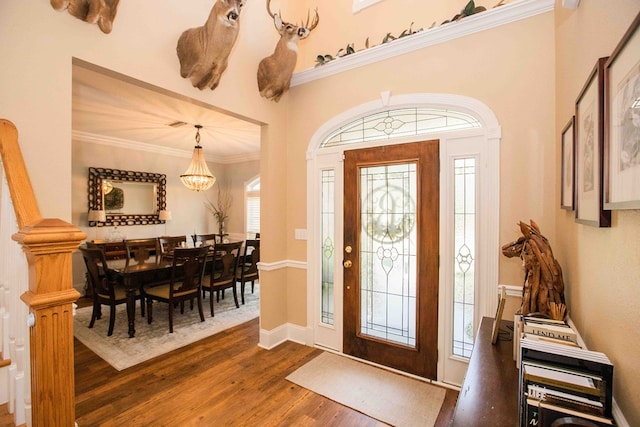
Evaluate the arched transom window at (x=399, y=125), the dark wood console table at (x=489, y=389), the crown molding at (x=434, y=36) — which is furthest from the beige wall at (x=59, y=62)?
the dark wood console table at (x=489, y=389)

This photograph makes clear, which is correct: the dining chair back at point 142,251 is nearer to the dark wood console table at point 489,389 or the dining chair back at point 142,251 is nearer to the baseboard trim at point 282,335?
the baseboard trim at point 282,335

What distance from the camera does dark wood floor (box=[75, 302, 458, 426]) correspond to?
213 cm

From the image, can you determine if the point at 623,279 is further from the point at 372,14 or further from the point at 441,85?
the point at 372,14

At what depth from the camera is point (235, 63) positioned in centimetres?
285

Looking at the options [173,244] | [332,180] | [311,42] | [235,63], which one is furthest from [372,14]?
[173,244]

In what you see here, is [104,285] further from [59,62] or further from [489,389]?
[489,389]

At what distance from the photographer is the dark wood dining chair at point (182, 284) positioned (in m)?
3.66

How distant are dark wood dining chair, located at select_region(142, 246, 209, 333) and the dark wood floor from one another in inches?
29.4

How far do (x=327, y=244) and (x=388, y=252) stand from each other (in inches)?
27.8

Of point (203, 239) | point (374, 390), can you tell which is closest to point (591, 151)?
point (374, 390)

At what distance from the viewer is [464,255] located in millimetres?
2451

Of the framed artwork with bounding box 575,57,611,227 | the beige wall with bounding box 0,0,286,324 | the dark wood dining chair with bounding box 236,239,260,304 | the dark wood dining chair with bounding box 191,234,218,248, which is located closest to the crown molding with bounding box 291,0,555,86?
the beige wall with bounding box 0,0,286,324

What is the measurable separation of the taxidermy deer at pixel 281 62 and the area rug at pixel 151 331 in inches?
116

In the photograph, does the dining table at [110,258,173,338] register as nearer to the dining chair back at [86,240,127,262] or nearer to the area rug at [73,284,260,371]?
the area rug at [73,284,260,371]
